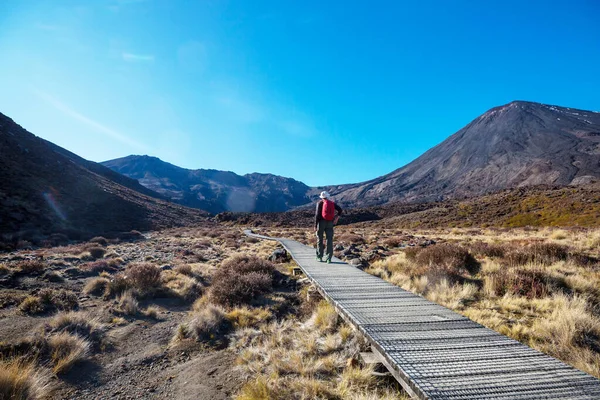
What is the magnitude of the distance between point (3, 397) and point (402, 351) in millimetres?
4495

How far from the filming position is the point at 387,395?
3.12 metres

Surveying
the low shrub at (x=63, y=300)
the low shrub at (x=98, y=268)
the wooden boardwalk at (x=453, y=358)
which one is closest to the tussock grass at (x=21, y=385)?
the low shrub at (x=63, y=300)

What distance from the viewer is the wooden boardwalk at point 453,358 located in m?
2.66

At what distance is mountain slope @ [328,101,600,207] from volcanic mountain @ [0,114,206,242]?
4191 inches

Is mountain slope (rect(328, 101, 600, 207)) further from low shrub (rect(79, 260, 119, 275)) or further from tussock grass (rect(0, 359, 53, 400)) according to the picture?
tussock grass (rect(0, 359, 53, 400))

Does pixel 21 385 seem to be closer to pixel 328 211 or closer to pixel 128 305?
pixel 128 305

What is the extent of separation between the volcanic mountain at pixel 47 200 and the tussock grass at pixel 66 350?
60.4 feet

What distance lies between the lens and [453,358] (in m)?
3.25

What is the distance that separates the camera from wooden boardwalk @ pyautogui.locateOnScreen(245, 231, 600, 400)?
266 cm

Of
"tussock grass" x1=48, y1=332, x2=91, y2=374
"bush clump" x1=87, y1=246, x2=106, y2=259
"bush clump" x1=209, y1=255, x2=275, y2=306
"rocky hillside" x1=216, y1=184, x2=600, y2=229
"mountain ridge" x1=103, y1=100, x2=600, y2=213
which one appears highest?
"mountain ridge" x1=103, y1=100, x2=600, y2=213

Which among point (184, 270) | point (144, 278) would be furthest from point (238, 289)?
point (184, 270)

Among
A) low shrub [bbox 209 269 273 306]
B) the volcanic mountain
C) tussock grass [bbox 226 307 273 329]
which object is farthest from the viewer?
the volcanic mountain

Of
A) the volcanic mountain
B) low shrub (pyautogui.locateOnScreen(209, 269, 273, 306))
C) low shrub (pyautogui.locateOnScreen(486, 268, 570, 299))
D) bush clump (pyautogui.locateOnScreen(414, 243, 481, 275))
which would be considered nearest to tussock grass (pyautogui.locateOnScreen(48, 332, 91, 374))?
low shrub (pyautogui.locateOnScreen(209, 269, 273, 306))

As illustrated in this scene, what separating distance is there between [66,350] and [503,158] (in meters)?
149
